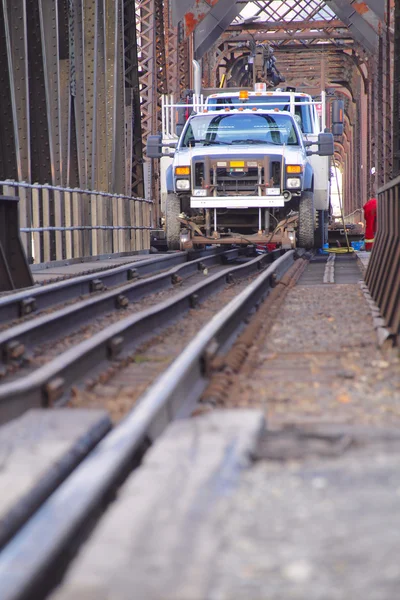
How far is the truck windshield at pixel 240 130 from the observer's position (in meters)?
17.7

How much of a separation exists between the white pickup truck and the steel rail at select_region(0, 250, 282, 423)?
7510mm

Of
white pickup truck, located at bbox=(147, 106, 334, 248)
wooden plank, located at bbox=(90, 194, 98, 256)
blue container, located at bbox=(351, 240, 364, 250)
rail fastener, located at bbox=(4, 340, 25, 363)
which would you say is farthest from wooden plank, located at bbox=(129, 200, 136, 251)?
rail fastener, located at bbox=(4, 340, 25, 363)

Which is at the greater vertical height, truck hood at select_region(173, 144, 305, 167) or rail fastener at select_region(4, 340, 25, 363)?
truck hood at select_region(173, 144, 305, 167)

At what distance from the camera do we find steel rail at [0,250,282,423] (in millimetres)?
4330

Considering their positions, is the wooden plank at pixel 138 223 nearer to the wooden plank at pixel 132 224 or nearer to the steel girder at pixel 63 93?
the wooden plank at pixel 132 224

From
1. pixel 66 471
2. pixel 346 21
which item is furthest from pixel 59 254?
pixel 346 21

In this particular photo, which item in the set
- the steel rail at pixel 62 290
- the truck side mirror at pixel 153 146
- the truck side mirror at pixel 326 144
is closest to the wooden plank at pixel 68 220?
the steel rail at pixel 62 290

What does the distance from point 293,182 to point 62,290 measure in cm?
763

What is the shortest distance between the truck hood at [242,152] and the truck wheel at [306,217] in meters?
0.67

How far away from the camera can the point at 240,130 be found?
17938 millimetres

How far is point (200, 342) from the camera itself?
554cm

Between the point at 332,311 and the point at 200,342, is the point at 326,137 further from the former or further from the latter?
the point at 200,342

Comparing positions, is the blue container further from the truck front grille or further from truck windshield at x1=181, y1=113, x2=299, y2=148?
the truck front grille

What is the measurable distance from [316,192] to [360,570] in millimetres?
17395
